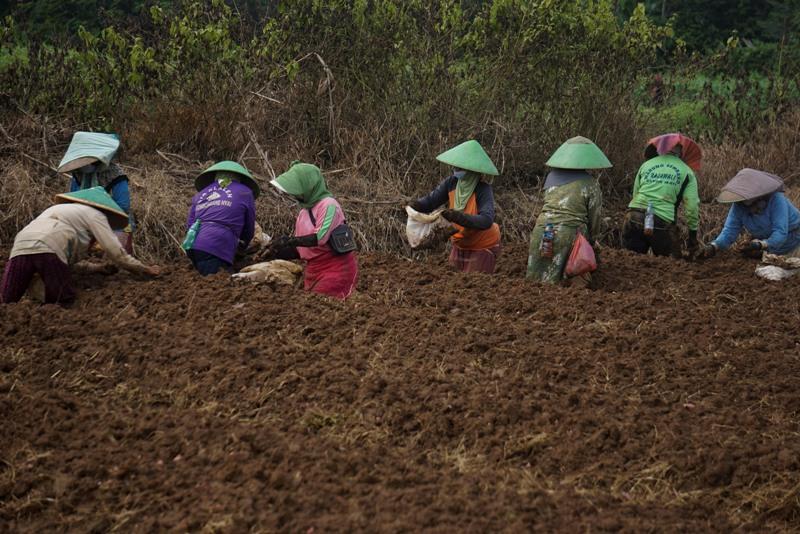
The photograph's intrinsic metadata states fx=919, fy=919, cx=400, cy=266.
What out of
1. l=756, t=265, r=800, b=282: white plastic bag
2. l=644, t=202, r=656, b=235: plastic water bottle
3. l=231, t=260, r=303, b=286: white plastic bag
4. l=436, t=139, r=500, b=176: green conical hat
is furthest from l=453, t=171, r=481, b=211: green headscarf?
l=756, t=265, r=800, b=282: white plastic bag

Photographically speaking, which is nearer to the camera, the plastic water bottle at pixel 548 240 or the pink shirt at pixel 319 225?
the pink shirt at pixel 319 225

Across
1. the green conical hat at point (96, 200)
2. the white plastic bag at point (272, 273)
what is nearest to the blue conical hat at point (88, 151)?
the green conical hat at point (96, 200)

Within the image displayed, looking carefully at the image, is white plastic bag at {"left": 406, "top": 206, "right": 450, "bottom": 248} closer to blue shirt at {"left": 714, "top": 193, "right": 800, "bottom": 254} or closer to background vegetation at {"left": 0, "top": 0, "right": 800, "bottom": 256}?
background vegetation at {"left": 0, "top": 0, "right": 800, "bottom": 256}

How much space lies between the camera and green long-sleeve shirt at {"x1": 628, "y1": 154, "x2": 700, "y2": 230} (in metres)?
7.93

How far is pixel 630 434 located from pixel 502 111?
6715 millimetres

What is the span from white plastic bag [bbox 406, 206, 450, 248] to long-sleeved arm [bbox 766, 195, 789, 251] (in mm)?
2851

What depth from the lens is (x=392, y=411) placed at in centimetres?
422

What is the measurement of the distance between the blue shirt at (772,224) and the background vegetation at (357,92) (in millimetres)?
2043

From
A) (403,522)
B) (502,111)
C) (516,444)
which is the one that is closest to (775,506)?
(516,444)

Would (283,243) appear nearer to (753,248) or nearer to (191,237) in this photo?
(191,237)

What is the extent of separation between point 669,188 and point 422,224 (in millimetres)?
2438

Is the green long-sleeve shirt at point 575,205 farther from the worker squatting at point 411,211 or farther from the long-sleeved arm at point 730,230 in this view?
the long-sleeved arm at point 730,230

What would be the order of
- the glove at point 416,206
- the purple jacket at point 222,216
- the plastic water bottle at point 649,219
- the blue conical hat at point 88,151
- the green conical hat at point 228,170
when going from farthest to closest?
the plastic water bottle at point 649,219 → the glove at point 416,206 → the green conical hat at point 228,170 → the blue conical hat at point 88,151 → the purple jacket at point 222,216

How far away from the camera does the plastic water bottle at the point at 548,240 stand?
707 cm
